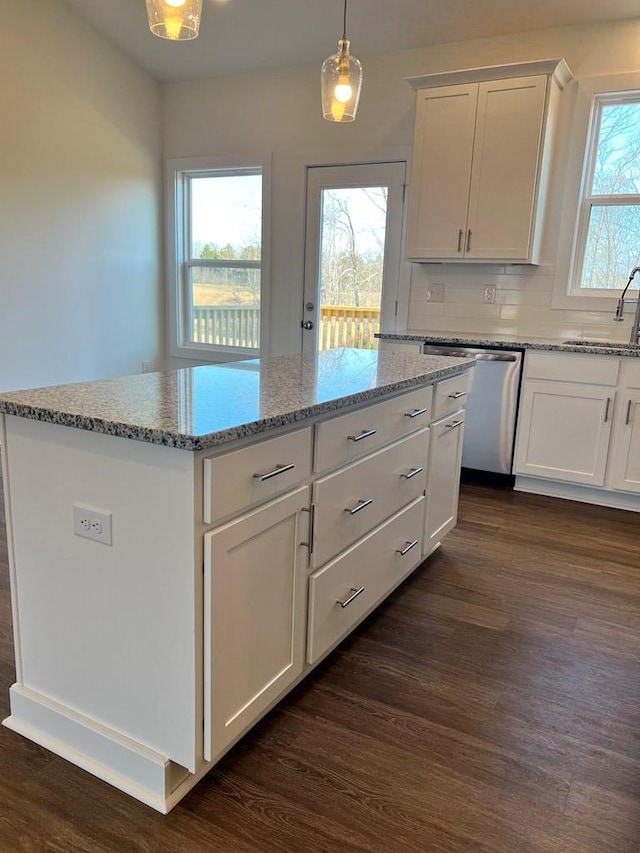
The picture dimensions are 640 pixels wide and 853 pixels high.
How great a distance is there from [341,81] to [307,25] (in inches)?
91.0

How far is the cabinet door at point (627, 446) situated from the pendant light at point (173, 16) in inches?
108

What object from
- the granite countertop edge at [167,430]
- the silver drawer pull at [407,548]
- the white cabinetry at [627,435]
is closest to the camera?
the granite countertop edge at [167,430]

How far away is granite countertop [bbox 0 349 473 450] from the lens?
50.6 inches

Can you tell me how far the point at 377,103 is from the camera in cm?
436

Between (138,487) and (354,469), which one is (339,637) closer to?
(354,469)

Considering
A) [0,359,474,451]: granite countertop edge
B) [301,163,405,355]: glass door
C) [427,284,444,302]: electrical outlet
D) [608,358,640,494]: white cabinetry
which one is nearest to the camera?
[0,359,474,451]: granite countertop edge

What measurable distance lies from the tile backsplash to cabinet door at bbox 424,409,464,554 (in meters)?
1.69

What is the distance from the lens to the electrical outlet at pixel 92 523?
139 centimetres

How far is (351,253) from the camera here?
468cm

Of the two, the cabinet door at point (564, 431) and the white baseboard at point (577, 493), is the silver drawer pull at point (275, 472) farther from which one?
the white baseboard at point (577, 493)

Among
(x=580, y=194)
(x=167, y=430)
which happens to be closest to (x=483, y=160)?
(x=580, y=194)

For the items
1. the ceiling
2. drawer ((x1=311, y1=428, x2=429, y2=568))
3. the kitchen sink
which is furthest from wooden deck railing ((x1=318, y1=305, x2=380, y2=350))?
drawer ((x1=311, y1=428, x2=429, y2=568))

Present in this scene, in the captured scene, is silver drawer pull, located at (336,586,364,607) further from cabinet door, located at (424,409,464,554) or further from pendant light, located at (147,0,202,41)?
pendant light, located at (147,0,202,41)

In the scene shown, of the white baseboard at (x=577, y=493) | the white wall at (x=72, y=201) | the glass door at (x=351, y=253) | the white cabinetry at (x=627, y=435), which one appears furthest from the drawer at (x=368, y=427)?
the white wall at (x=72, y=201)
